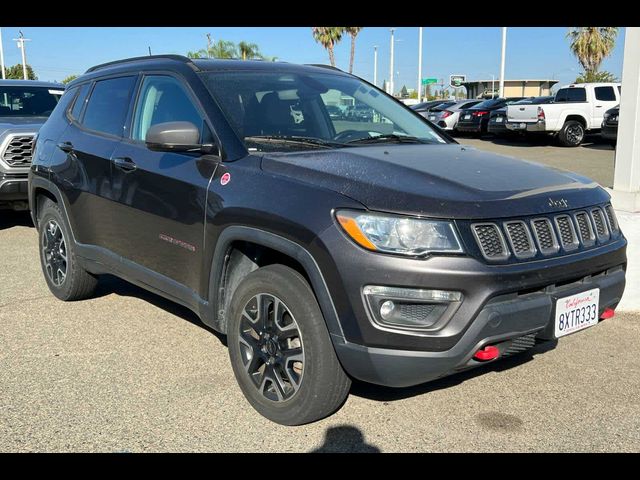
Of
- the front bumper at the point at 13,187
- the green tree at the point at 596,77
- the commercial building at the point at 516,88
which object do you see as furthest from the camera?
the commercial building at the point at 516,88

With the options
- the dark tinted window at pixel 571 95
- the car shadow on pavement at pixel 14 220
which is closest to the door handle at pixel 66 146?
the car shadow on pavement at pixel 14 220

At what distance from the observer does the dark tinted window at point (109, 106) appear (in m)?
4.59

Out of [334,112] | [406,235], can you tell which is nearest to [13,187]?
[334,112]

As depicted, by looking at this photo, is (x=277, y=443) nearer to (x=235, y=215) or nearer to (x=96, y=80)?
(x=235, y=215)

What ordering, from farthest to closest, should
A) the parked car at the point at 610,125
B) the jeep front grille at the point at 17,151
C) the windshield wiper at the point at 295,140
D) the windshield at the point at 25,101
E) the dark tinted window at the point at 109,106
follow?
the parked car at the point at 610,125 < the windshield at the point at 25,101 < the jeep front grille at the point at 17,151 < the dark tinted window at the point at 109,106 < the windshield wiper at the point at 295,140

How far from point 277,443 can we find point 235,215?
1142 millimetres

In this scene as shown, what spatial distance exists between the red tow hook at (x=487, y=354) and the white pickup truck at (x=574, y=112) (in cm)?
1921

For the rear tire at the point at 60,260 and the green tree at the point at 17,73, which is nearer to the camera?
the rear tire at the point at 60,260

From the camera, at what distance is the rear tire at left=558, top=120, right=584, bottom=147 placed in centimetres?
2086

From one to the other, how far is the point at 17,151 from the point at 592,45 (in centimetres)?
3936

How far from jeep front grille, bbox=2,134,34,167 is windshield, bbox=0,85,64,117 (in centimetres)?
133

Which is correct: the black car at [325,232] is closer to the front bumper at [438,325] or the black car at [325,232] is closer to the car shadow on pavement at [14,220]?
the front bumper at [438,325]

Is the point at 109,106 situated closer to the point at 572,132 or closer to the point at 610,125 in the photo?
the point at 610,125

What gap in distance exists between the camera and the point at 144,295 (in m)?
5.67
